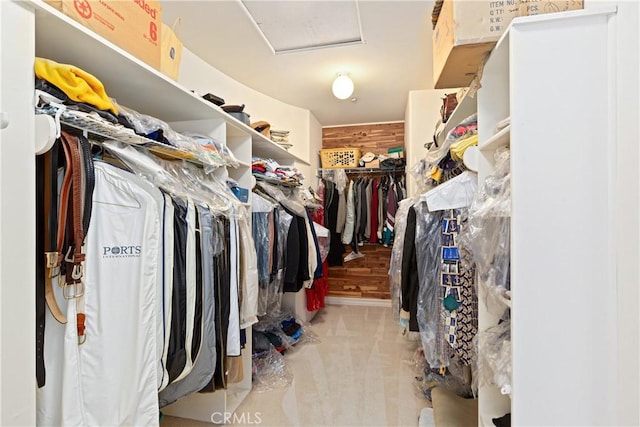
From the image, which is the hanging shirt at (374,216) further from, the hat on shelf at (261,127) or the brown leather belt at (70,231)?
the brown leather belt at (70,231)

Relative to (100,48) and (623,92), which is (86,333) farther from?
(623,92)

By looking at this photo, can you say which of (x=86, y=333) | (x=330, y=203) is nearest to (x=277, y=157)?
(x=330, y=203)

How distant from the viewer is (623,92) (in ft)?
2.55

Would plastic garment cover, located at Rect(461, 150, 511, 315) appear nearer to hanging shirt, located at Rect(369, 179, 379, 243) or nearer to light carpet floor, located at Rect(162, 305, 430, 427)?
light carpet floor, located at Rect(162, 305, 430, 427)

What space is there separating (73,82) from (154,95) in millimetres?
514

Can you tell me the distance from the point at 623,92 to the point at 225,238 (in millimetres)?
1531

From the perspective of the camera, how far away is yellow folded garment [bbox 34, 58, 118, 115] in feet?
2.76

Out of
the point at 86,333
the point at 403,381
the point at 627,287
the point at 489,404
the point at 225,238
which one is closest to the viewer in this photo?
the point at 627,287

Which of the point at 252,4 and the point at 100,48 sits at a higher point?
the point at 252,4

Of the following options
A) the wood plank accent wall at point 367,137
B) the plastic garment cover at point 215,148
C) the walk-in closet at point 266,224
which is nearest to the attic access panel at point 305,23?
the walk-in closet at point 266,224

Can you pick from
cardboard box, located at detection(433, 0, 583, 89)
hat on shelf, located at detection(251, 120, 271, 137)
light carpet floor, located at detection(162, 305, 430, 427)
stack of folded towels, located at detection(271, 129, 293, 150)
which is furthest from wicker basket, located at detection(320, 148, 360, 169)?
cardboard box, located at detection(433, 0, 583, 89)

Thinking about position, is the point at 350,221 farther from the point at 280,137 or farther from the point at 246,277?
the point at 246,277

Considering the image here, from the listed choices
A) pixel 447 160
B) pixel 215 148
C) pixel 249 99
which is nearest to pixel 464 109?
pixel 447 160

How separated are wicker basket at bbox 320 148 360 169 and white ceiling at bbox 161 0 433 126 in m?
0.54
